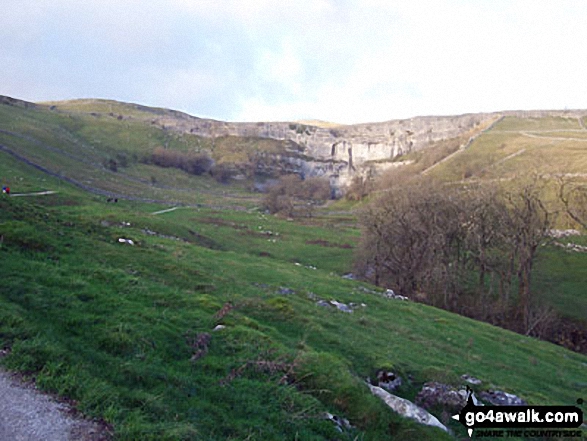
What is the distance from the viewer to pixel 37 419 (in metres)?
5.77

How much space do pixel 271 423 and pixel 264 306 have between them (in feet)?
23.2

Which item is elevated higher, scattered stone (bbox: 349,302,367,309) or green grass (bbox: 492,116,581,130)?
green grass (bbox: 492,116,581,130)

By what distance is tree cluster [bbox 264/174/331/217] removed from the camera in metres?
88.9

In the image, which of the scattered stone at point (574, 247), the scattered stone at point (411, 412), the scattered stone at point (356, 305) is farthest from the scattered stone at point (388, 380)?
the scattered stone at point (574, 247)

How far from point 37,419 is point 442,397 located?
9.17 m

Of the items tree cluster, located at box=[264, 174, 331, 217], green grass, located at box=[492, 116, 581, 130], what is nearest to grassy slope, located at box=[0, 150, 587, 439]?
tree cluster, located at box=[264, 174, 331, 217]

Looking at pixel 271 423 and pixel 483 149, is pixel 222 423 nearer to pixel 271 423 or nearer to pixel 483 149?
pixel 271 423

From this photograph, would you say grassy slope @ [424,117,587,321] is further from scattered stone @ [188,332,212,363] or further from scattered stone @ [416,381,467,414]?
scattered stone @ [188,332,212,363]

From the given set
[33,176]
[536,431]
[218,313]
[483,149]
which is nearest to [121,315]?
[218,313]

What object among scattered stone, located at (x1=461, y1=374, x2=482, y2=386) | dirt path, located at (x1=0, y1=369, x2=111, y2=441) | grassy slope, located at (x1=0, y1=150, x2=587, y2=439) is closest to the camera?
dirt path, located at (x1=0, y1=369, x2=111, y2=441)

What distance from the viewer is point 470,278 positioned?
148ft

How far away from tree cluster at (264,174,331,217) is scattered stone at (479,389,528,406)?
74.3 metres

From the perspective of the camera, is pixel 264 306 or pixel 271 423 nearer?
pixel 271 423

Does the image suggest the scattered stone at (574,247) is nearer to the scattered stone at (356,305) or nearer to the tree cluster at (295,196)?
the scattered stone at (356,305)
